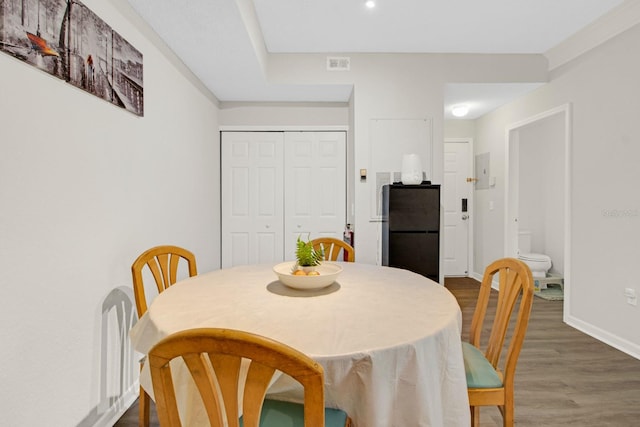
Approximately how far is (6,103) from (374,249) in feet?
10.1

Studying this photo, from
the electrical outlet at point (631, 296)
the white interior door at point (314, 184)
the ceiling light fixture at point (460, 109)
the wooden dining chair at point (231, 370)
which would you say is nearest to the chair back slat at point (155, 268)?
the wooden dining chair at point (231, 370)

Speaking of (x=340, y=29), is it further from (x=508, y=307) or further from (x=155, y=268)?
(x=508, y=307)

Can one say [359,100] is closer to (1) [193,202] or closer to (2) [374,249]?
(2) [374,249]

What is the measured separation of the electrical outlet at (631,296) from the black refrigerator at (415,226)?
1.44 meters

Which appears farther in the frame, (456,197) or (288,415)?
(456,197)

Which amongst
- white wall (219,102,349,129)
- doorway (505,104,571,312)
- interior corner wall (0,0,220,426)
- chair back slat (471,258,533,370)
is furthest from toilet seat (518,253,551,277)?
interior corner wall (0,0,220,426)

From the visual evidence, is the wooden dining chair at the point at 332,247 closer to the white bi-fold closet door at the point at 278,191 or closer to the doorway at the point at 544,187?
the white bi-fold closet door at the point at 278,191

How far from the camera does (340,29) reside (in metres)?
3.13

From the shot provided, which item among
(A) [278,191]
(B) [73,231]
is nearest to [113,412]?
(B) [73,231]

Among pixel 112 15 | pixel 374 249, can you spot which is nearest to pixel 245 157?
pixel 374 249

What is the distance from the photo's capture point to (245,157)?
4336mm

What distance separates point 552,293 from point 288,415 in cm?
460

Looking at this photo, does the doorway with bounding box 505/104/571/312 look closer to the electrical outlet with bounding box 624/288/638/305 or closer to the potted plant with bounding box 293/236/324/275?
the electrical outlet with bounding box 624/288/638/305

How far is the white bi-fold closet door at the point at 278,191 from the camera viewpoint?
4328 millimetres
